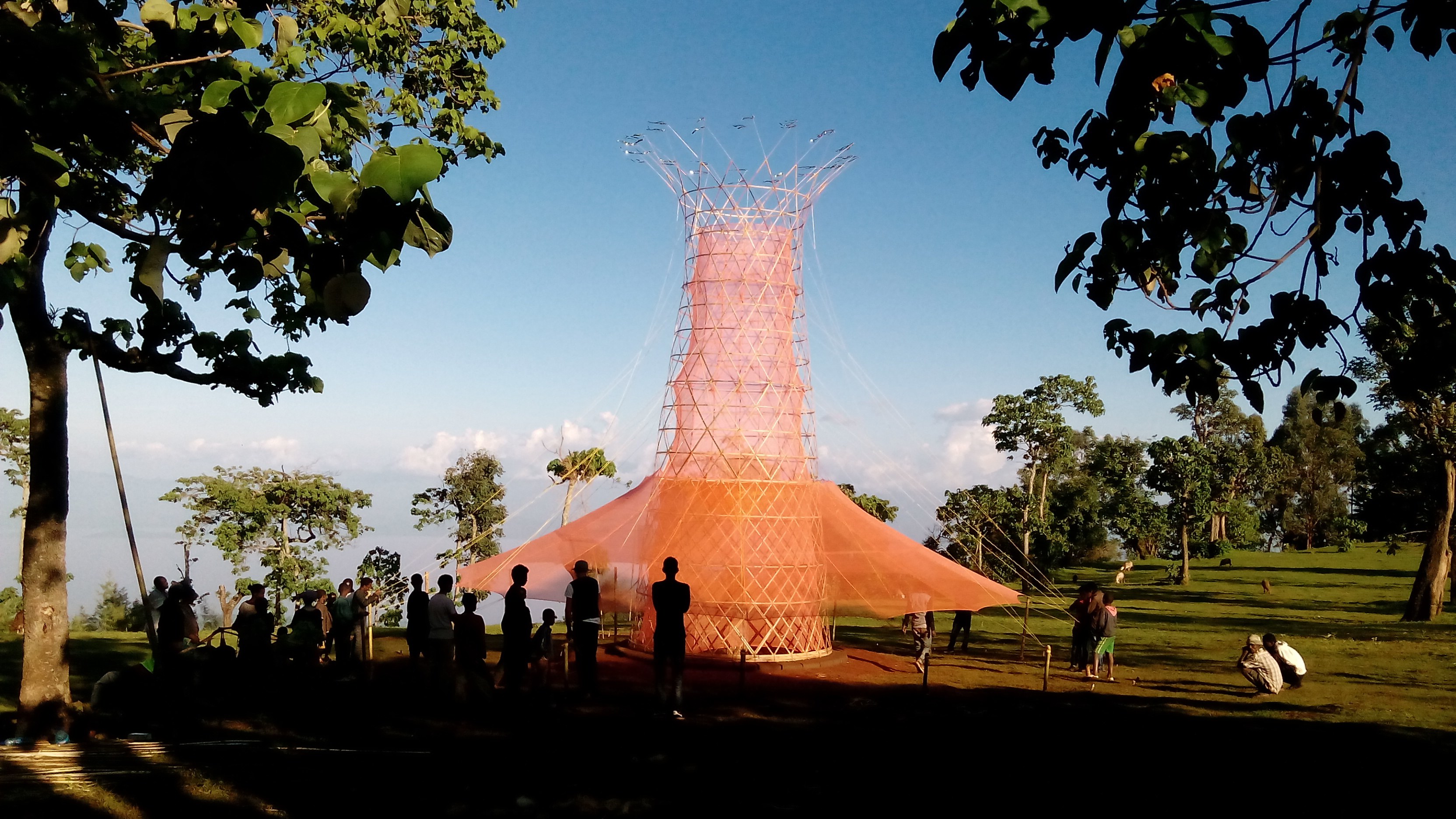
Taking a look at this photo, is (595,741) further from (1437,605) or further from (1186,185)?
(1437,605)

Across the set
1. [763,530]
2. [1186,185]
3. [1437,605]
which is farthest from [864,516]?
[1437,605]

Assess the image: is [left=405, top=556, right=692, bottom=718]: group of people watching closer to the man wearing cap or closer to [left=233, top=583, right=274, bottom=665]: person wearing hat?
[left=233, top=583, right=274, bottom=665]: person wearing hat

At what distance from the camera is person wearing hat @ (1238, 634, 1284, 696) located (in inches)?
480

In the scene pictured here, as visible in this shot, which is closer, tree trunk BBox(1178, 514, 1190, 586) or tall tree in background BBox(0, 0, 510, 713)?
tall tree in background BBox(0, 0, 510, 713)

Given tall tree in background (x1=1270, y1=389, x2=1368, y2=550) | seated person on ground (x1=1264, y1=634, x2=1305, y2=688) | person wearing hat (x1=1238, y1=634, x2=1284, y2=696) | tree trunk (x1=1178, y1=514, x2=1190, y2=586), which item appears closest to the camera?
person wearing hat (x1=1238, y1=634, x2=1284, y2=696)

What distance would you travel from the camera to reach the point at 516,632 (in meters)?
10.0

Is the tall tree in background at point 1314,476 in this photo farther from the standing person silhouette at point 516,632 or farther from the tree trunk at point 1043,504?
the standing person silhouette at point 516,632

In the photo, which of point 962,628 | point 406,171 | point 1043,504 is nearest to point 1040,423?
point 1043,504

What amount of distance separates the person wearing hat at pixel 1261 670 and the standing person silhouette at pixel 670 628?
7074 mm

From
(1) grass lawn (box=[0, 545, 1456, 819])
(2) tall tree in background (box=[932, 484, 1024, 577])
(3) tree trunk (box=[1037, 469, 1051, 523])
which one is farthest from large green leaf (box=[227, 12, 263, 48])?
(3) tree trunk (box=[1037, 469, 1051, 523])

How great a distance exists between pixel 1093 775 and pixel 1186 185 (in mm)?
5887

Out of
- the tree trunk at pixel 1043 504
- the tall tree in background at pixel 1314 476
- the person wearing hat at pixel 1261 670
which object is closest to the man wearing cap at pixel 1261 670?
the person wearing hat at pixel 1261 670

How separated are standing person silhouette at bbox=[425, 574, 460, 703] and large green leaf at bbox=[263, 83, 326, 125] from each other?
843 cm

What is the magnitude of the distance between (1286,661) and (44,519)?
1341 cm
